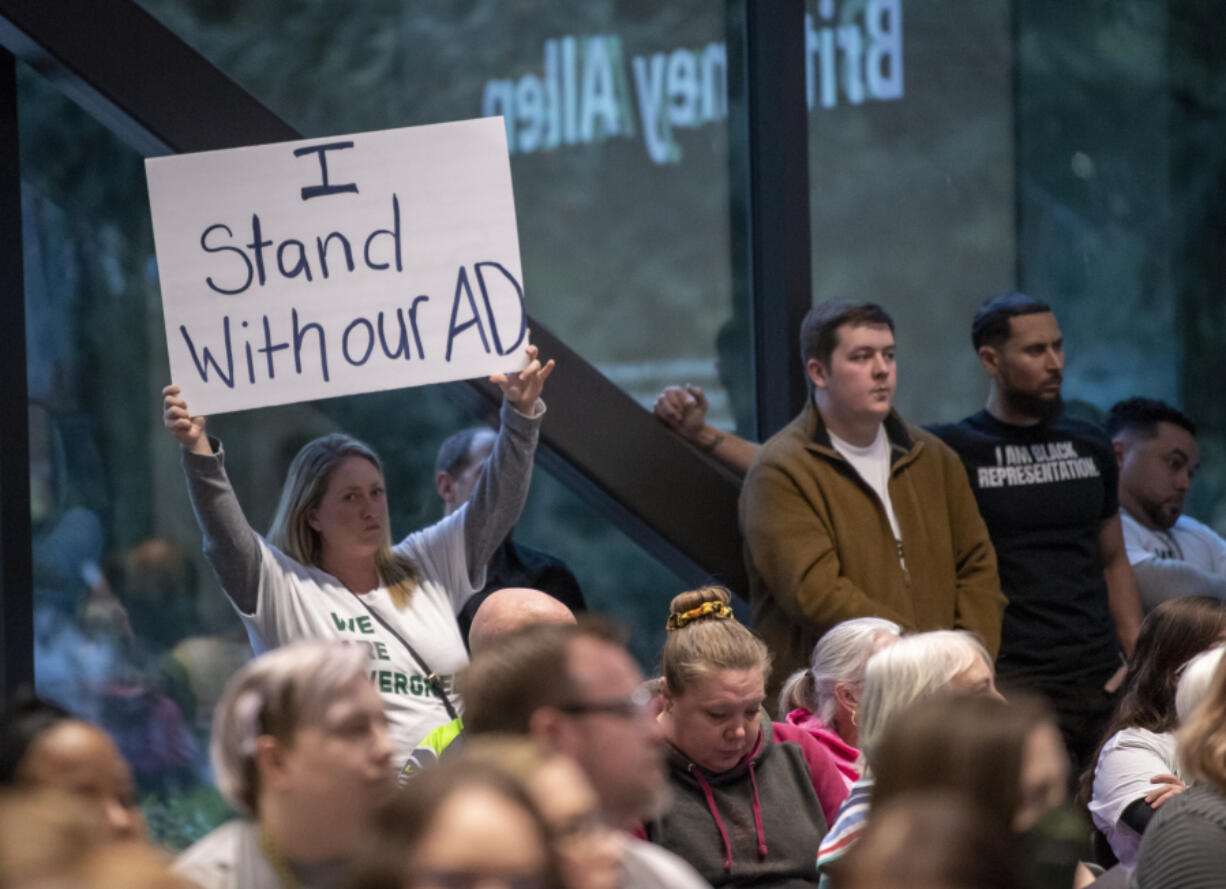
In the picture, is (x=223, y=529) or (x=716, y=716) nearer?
(x=716, y=716)

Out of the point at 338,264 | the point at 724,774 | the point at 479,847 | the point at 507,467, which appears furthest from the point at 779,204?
the point at 479,847

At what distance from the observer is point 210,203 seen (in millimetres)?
3506

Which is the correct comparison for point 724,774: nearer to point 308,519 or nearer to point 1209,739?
point 1209,739

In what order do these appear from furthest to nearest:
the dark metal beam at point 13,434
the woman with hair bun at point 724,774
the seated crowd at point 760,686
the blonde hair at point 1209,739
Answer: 1. the dark metal beam at point 13,434
2. the woman with hair bun at point 724,774
3. the blonde hair at point 1209,739
4. the seated crowd at point 760,686

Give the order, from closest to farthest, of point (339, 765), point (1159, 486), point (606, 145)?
1. point (339, 765)
2. point (1159, 486)
3. point (606, 145)

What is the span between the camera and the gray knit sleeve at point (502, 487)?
11.9 ft

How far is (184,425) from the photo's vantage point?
3322mm

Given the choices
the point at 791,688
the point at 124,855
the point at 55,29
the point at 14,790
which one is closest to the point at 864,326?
the point at 791,688

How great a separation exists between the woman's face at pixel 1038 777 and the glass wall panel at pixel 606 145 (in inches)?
112

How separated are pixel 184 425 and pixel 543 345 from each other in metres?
1.07

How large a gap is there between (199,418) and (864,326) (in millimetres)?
1604

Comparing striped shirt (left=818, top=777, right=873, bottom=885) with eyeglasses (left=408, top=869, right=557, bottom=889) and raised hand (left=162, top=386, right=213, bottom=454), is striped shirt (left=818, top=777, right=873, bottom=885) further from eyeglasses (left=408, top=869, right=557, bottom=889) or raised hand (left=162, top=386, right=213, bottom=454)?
raised hand (left=162, top=386, right=213, bottom=454)

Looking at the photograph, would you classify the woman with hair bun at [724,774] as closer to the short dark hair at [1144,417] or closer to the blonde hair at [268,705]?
the blonde hair at [268,705]

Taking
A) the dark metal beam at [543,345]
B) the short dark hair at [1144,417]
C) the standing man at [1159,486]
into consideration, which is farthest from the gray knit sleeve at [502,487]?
the short dark hair at [1144,417]
